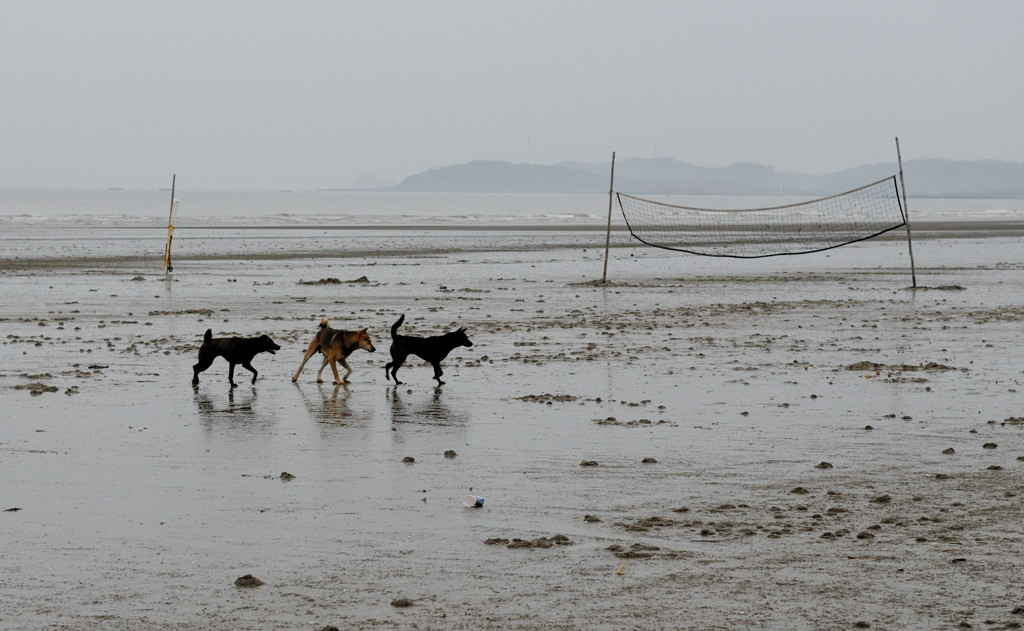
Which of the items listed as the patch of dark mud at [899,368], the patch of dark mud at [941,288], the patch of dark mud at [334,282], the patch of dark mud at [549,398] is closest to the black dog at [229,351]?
the patch of dark mud at [549,398]

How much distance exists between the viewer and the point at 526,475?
32.1 ft

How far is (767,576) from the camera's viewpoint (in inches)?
278

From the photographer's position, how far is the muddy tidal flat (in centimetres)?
670

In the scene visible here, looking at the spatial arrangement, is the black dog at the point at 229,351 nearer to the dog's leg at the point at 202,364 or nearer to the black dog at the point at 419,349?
the dog's leg at the point at 202,364

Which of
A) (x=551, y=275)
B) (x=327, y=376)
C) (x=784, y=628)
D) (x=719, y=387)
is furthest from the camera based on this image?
(x=551, y=275)

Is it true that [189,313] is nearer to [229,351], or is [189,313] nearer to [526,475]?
[229,351]

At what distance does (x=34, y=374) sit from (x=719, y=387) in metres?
7.89

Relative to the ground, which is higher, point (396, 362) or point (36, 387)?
point (396, 362)

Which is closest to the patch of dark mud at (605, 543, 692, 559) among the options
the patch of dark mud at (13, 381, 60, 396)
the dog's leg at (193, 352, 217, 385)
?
the dog's leg at (193, 352, 217, 385)

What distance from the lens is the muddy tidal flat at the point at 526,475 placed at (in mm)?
6695

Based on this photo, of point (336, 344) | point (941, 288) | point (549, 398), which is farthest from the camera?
point (941, 288)

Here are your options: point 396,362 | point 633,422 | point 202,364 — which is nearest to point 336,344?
point 396,362

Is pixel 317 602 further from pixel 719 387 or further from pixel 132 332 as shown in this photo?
pixel 132 332

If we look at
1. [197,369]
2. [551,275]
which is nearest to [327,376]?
[197,369]
